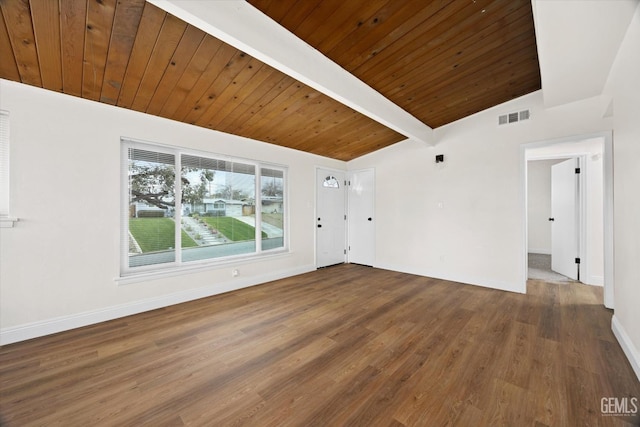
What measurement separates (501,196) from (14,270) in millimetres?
5920

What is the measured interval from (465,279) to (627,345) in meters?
2.10

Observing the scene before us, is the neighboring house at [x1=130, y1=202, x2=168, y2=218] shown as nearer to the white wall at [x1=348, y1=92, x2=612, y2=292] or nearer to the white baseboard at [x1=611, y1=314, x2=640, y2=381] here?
the white wall at [x1=348, y1=92, x2=612, y2=292]

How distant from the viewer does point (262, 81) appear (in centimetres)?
260

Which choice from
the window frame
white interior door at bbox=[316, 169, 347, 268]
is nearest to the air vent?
white interior door at bbox=[316, 169, 347, 268]

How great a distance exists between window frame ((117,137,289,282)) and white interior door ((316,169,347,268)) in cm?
86

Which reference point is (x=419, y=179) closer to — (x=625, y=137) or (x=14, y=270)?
(x=625, y=137)

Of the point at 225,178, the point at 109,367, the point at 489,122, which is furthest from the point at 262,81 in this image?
the point at 489,122

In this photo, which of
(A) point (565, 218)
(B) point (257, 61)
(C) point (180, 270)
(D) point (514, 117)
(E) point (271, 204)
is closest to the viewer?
(B) point (257, 61)

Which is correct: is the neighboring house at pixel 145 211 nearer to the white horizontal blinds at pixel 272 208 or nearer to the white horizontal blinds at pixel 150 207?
the white horizontal blinds at pixel 150 207

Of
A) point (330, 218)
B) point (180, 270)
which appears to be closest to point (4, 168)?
point (180, 270)

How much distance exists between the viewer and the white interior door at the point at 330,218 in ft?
17.2

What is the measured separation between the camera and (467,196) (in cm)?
410

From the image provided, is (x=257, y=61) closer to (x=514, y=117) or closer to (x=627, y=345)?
Result: (x=514, y=117)

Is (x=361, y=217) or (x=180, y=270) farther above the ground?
(x=361, y=217)
